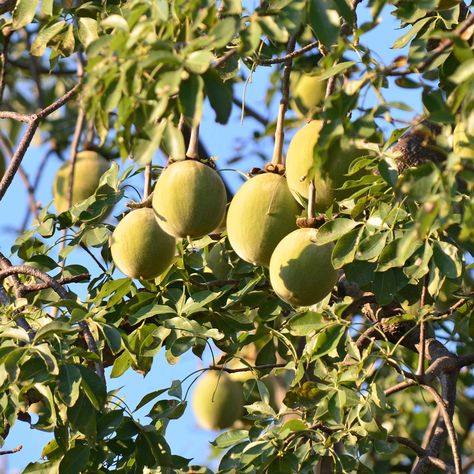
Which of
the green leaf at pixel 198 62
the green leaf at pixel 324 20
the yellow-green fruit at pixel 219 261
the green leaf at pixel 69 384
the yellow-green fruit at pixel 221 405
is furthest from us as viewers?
the yellow-green fruit at pixel 221 405

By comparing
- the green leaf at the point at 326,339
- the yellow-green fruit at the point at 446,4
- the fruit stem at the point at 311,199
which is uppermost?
the yellow-green fruit at the point at 446,4

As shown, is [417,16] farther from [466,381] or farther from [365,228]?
[466,381]

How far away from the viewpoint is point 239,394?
2.90 m

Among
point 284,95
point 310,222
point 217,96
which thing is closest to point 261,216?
point 310,222

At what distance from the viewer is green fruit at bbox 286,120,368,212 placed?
5.92 feet

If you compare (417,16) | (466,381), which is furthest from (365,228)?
(466,381)

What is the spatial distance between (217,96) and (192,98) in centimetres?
7

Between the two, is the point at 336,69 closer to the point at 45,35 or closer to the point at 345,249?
the point at 345,249

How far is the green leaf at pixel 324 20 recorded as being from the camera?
1.49 m

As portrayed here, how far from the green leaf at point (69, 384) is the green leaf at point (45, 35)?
80 cm

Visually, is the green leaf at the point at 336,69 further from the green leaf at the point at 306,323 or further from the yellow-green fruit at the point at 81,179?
the yellow-green fruit at the point at 81,179

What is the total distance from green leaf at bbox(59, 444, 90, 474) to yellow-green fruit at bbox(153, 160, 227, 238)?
0.42m

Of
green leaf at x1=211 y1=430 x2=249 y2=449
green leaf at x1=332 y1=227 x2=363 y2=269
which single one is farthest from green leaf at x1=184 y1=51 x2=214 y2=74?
green leaf at x1=211 y1=430 x2=249 y2=449

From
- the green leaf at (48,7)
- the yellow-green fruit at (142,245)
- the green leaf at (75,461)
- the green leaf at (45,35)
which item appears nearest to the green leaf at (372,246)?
the yellow-green fruit at (142,245)
